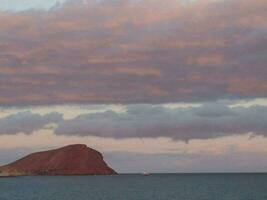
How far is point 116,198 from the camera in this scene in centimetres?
13988

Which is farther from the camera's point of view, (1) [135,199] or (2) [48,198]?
(2) [48,198]

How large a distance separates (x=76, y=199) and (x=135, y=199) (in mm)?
15695

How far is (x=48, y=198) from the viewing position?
142875 millimetres

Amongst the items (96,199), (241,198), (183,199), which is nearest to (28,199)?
(96,199)

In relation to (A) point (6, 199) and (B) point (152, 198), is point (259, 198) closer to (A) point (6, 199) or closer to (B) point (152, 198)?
(B) point (152, 198)

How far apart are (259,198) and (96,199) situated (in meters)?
39.8

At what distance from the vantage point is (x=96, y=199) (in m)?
137

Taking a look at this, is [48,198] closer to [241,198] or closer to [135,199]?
[135,199]

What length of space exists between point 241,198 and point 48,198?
48756mm

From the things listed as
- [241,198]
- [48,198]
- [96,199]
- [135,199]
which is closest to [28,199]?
[48,198]

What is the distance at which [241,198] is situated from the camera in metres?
136

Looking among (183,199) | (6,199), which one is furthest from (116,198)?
(6,199)

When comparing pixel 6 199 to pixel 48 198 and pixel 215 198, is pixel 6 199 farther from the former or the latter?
pixel 215 198

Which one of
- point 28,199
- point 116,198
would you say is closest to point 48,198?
point 28,199
